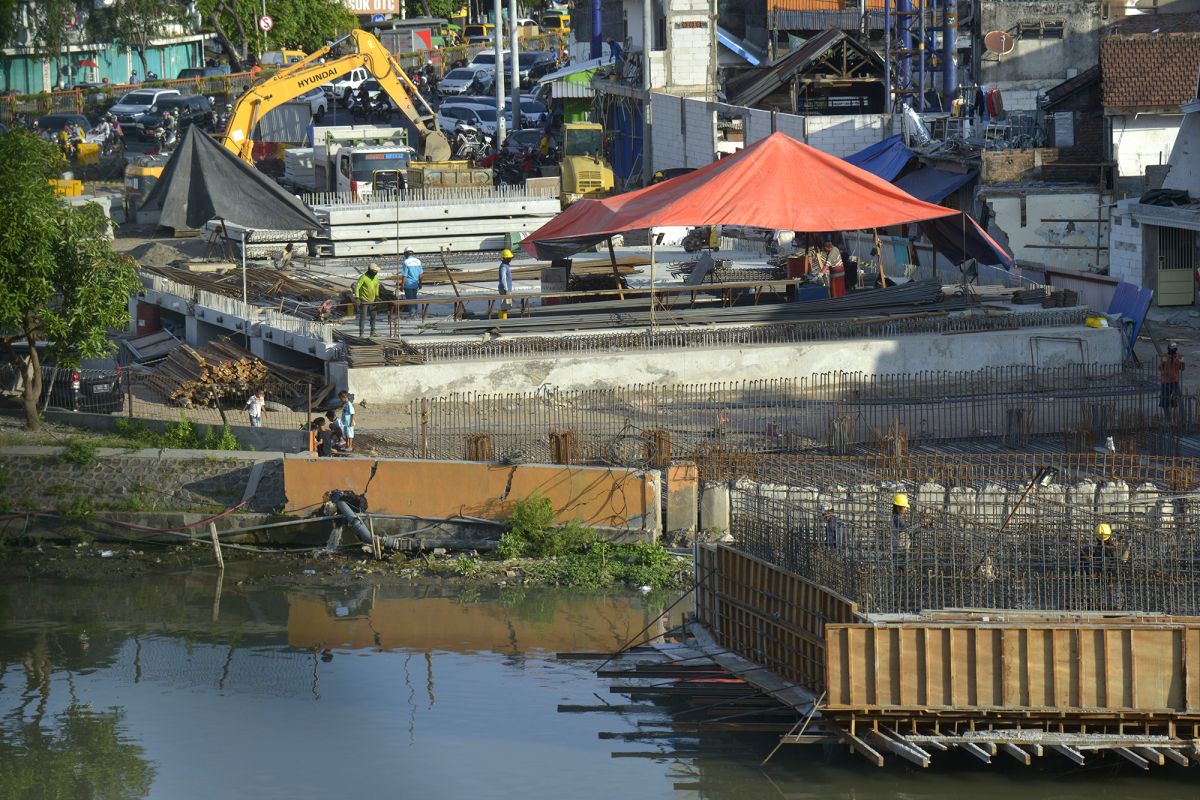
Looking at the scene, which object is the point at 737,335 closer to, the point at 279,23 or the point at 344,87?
the point at 344,87

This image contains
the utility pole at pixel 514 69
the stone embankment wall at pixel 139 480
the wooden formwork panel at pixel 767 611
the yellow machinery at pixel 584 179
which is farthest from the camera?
the utility pole at pixel 514 69

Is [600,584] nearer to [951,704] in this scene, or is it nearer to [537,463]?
[537,463]

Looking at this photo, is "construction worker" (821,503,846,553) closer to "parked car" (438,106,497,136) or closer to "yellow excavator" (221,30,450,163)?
"yellow excavator" (221,30,450,163)

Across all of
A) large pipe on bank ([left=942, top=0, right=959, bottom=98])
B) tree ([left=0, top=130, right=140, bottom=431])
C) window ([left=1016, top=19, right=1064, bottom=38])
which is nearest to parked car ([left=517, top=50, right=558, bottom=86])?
large pipe on bank ([left=942, top=0, right=959, bottom=98])

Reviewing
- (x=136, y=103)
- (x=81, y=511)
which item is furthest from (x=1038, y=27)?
(x=136, y=103)

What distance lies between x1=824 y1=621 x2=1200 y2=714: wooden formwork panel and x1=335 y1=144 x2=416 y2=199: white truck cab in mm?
28403

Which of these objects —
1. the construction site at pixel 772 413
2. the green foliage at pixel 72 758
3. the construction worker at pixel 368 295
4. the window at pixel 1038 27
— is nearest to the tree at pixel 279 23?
the construction site at pixel 772 413

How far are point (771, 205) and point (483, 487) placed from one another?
937 centimetres

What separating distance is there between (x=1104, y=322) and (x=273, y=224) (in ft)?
51.1

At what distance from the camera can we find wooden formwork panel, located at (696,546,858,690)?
16109 mm

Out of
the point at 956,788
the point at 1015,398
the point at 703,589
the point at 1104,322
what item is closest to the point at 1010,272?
the point at 1104,322

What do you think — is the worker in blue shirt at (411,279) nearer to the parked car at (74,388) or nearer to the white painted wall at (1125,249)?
the parked car at (74,388)

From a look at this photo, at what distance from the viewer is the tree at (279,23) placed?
2756 inches

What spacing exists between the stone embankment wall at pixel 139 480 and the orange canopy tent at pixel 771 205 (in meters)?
8.53
